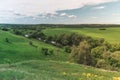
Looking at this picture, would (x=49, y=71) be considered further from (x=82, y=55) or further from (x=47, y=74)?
(x=82, y=55)

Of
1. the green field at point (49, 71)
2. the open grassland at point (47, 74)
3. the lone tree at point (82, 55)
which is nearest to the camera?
the open grassland at point (47, 74)

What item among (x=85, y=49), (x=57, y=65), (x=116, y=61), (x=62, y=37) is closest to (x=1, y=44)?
(x=85, y=49)

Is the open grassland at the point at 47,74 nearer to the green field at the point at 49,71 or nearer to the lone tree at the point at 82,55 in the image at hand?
the green field at the point at 49,71

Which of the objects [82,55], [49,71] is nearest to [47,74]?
[49,71]

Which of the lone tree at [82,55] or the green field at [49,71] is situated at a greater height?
the green field at [49,71]

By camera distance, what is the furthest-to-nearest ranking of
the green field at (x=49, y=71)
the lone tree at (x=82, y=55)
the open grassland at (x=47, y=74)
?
the lone tree at (x=82, y=55), the green field at (x=49, y=71), the open grassland at (x=47, y=74)

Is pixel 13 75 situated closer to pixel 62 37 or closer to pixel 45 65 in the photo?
pixel 45 65

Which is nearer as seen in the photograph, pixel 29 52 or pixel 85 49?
pixel 85 49

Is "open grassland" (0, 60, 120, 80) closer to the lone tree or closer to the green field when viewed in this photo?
the green field

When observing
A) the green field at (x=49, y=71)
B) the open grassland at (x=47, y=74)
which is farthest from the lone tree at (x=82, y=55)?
the open grassland at (x=47, y=74)

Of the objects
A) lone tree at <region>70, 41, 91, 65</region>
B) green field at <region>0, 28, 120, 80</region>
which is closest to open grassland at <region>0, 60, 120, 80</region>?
green field at <region>0, 28, 120, 80</region>

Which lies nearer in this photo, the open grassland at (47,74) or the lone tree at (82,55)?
the open grassland at (47,74)
